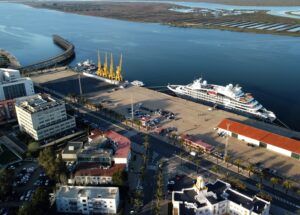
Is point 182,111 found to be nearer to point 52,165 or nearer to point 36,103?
point 36,103

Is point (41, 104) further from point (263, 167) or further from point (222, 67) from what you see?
point (222, 67)

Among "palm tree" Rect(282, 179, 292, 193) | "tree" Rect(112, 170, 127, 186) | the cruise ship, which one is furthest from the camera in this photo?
the cruise ship

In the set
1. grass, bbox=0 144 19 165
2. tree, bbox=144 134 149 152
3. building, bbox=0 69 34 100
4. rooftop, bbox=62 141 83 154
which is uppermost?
building, bbox=0 69 34 100

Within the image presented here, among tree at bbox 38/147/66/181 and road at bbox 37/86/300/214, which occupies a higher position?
tree at bbox 38/147/66/181

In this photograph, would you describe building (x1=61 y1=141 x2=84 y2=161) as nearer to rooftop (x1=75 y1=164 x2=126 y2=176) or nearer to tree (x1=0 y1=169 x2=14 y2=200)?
rooftop (x1=75 y1=164 x2=126 y2=176)

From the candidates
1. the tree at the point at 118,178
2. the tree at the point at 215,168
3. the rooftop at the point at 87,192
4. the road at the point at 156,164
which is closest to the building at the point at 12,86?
the road at the point at 156,164

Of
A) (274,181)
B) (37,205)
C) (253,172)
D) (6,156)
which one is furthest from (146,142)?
(6,156)

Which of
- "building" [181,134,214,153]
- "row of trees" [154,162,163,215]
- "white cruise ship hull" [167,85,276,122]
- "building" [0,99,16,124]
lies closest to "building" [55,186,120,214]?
"row of trees" [154,162,163,215]
